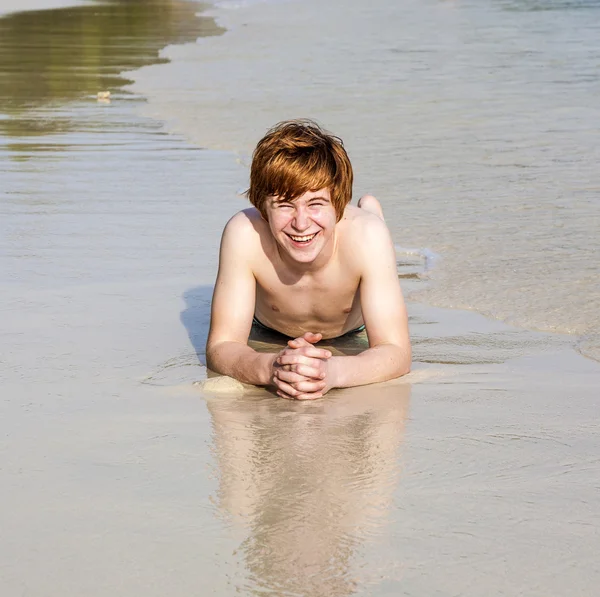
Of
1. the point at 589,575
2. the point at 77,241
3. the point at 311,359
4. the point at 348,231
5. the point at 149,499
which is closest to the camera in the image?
the point at 589,575

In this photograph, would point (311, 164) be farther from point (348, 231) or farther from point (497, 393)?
point (497, 393)

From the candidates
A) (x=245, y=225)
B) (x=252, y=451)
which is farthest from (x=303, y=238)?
(x=252, y=451)

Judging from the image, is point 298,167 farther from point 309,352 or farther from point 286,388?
point 286,388

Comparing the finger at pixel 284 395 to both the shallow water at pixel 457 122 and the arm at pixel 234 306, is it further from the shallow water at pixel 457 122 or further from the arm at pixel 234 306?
the shallow water at pixel 457 122

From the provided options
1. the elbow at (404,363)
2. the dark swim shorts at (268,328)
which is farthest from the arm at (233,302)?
the elbow at (404,363)

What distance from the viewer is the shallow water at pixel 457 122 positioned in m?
5.18

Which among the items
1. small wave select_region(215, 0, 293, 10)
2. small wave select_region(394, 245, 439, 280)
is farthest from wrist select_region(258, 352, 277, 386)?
small wave select_region(215, 0, 293, 10)

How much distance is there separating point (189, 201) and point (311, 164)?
126 inches

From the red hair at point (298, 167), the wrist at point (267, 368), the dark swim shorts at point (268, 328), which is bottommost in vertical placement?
the dark swim shorts at point (268, 328)

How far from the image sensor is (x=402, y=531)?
2.50 meters

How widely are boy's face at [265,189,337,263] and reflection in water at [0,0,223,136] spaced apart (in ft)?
19.4

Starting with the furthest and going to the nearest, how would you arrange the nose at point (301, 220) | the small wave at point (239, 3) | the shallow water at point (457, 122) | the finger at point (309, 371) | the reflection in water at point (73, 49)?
the small wave at point (239, 3) → the reflection in water at point (73, 49) → the shallow water at point (457, 122) → the nose at point (301, 220) → the finger at point (309, 371)

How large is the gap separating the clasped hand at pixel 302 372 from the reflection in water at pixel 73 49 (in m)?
6.25

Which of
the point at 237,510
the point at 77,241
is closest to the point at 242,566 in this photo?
the point at 237,510
